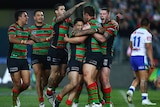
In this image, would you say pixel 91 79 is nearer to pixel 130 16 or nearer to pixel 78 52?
pixel 78 52

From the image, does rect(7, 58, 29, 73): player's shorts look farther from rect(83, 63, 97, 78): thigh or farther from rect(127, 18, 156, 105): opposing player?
rect(127, 18, 156, 105): opposing player

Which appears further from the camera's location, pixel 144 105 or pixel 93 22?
pixel 144 105

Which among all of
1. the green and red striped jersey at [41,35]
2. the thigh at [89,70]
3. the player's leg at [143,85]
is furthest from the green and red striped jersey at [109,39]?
the player's leg at [143,85]

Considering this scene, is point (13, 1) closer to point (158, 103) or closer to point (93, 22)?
point (158, 103)

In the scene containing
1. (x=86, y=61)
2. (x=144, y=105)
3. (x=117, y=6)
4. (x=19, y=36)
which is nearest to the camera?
(x=86, y=61)

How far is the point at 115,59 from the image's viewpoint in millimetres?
29031

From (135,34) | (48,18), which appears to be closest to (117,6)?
(48,18)

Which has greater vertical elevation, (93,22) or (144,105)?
(93,22)

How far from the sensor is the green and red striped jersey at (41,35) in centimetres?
1903

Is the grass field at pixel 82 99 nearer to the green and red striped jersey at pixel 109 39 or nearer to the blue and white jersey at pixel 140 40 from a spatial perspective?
the blue and white jersey at pixel 140 40

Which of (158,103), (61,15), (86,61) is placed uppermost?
(61,15)

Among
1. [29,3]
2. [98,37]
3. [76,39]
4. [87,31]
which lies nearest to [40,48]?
[76,39]

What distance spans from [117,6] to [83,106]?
14161 millimetres

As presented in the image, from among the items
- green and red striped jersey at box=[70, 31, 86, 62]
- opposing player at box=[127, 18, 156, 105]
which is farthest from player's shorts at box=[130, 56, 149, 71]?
green and red striped jersey at box=[70, 31, 86, 62]
